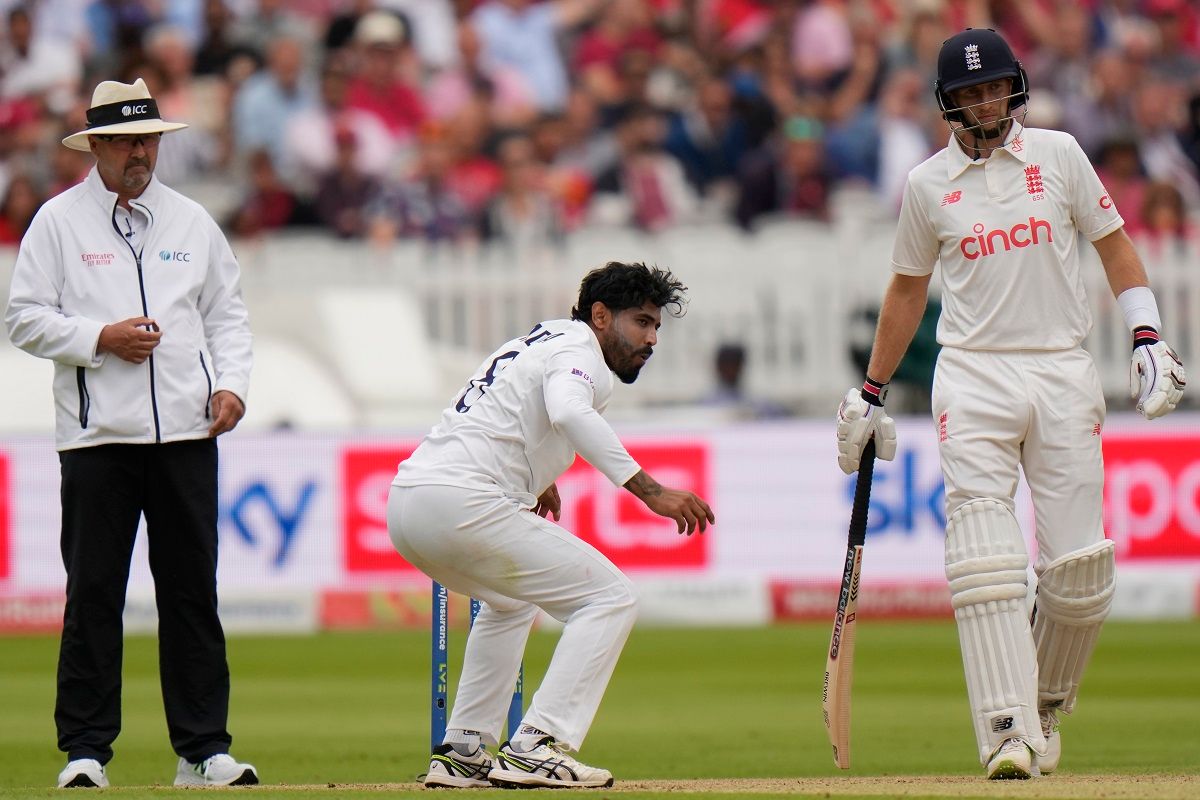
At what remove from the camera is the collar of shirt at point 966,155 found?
5672 mm

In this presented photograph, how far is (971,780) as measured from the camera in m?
5.55

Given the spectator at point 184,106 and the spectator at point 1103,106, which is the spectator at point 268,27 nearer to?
the spectator at point 184,106

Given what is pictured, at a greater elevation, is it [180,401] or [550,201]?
[550,201]

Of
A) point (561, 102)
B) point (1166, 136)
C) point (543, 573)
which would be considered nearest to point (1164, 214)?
point (1166, 136)

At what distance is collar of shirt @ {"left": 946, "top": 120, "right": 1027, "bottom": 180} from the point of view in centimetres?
567

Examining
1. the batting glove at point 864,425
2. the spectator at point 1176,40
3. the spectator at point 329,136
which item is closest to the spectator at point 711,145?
the spectator at point 329,136

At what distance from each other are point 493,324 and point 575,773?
9.13 metres

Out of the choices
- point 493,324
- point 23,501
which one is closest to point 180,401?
point 23,501

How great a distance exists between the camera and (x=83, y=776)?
18.9ft

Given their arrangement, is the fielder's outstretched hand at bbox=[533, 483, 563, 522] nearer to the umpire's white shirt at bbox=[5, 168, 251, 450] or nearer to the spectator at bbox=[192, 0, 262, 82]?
the umpire's white shirt at bbox=[5, 168, 251, 450]

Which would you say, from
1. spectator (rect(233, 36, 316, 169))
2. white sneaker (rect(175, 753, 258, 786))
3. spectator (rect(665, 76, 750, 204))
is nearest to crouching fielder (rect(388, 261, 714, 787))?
white sneaker (rect(175, 753, 258, 786))

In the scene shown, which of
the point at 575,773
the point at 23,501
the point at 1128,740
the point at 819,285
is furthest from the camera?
the point at 819,285

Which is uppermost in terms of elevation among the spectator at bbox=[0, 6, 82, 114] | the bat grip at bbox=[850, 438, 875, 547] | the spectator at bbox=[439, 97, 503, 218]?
the spectator at bbox=[0, 6, 82, 114]

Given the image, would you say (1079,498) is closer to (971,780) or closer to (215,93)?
(971,780)
